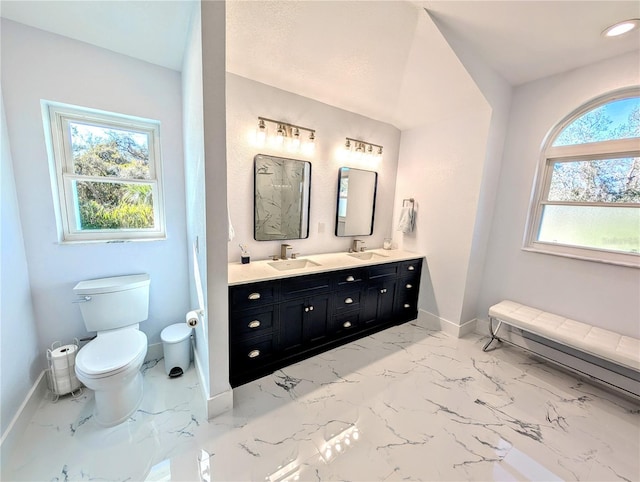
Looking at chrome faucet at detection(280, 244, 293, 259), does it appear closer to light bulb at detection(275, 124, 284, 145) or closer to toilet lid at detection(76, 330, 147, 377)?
light bulb at detection(275, 124, 284, 145)

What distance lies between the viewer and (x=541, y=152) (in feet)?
7.68

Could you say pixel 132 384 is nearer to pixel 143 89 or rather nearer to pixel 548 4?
pixel 143 89

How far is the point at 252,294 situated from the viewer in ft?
5.99

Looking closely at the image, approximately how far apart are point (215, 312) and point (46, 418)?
1302 mm

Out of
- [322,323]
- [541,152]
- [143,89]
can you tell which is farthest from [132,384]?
[541,152]

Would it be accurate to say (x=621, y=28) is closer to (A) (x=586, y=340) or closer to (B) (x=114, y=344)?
(A) (x=586, y=340)

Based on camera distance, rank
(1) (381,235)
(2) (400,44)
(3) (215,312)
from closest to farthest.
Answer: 1. (3) (215,312)
2. (2) (400,44)
3. (1) (381,235)

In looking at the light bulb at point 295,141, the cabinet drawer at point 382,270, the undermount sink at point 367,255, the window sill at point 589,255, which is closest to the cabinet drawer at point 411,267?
the cabinet drawer at point 382,270

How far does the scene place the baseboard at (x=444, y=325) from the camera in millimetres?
2725

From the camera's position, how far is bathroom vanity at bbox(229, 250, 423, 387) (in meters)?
1.86

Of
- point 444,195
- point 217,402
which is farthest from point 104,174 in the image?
point 444,195

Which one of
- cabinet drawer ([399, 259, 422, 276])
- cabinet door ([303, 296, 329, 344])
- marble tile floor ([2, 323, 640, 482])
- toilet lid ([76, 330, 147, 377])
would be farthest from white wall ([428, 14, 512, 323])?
toilet lid ([76, 330, 147, 377])

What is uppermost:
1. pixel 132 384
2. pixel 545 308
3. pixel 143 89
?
pixel 143 89

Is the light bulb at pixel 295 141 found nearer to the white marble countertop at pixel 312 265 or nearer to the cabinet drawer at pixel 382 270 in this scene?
the white marble countertop at pixel 312 265
